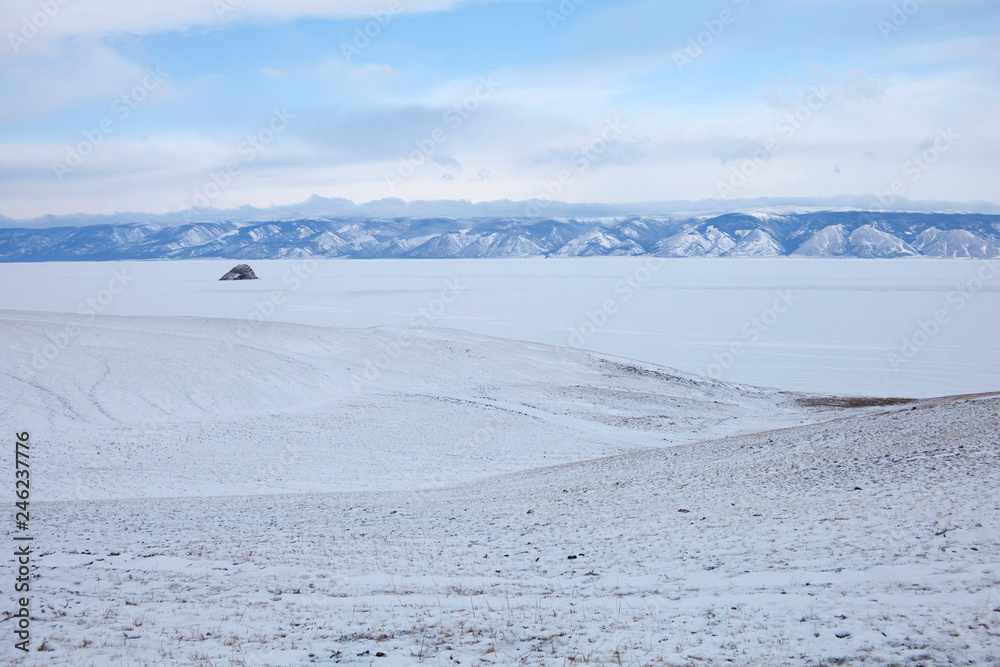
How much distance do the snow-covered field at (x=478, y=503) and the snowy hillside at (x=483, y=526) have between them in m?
0.06

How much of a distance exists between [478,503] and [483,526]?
2.34m

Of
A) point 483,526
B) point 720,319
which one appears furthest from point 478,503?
point 720,319

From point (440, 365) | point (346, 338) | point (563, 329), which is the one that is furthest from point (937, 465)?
point (563, 329)

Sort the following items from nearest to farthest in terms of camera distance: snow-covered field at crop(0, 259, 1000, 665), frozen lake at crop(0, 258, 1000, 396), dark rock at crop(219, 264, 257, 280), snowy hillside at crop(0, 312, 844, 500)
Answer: snow-covered field at crop(0, 259, 1000, 665) → snowy hillside at crop(0, 312, 844, 500) → frozen lake at crop(0, 258, 1000, 396) → dark rock at crop(219, 264, 257, 280)

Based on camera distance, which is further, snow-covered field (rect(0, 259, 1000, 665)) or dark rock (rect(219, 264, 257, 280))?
dark rock (rect(219, 264, 257, 280))

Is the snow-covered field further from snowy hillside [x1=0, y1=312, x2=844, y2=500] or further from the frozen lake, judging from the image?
the frozen lake

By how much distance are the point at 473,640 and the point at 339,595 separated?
2366mm

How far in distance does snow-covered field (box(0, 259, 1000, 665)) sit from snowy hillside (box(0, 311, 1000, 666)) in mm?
63

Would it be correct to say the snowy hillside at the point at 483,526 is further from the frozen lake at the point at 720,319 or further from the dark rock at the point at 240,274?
the dark rock at the point at 240,274

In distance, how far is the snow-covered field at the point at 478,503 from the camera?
7.14 meters

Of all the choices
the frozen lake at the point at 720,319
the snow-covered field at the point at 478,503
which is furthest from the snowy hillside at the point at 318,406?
the frozen lake at the point at 720,319

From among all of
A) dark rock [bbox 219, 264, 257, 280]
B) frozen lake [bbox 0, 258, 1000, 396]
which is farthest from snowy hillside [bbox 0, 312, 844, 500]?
dark rock [bbox 219, 264, 257, 280]

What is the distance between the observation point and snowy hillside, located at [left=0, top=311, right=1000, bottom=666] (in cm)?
704

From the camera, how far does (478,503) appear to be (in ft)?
48.8
